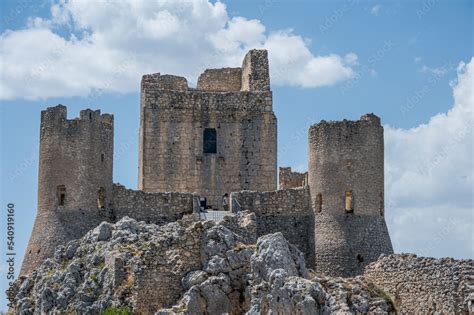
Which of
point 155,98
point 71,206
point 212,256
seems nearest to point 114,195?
point 71,206

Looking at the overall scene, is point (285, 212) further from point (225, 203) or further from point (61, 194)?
point (61, 194)

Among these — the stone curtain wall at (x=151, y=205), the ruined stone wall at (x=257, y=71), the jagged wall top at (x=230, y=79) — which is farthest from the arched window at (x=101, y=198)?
the ruined stone wall at (x=257, y=71)

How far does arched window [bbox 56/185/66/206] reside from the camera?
49.4m

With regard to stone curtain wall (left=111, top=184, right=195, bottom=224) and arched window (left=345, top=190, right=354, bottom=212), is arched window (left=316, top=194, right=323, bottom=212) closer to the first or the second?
arched window (left=345, top=190, right=354, bottom=212)

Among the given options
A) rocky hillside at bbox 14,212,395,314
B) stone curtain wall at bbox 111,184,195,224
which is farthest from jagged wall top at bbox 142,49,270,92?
rocky hillside at bbox 14,212,395,314

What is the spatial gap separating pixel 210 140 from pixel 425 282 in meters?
17.6

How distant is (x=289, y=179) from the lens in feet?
178

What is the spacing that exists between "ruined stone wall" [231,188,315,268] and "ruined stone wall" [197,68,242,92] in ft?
29.1

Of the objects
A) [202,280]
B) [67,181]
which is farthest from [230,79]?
[202,280]

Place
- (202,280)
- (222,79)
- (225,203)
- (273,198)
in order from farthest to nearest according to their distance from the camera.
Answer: (222,79) → (225,203) → (273,198) → (202,280)

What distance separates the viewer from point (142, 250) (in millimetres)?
42906

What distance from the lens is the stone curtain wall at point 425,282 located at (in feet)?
121

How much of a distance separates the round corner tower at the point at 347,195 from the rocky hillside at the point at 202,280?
527 centimetres

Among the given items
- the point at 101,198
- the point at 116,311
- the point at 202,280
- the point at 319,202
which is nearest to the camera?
the point at 116,311
